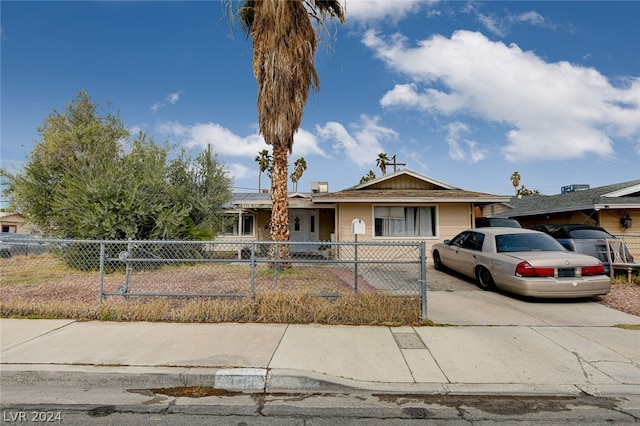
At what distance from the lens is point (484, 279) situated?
8508 mm

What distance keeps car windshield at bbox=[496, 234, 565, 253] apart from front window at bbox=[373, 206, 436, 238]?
5766mm

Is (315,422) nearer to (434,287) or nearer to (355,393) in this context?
(355,393)

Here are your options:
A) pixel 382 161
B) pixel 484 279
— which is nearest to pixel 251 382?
pixel 484 279

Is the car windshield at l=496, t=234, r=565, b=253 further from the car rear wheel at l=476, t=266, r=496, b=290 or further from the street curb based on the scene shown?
the street curb

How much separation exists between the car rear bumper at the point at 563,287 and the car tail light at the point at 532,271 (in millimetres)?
98

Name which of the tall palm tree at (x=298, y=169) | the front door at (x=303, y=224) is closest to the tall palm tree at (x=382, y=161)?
the tall palm tree at (x=298, y=169)

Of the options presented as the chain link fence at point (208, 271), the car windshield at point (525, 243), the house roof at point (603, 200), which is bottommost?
the chain link fence at point (208, 271)

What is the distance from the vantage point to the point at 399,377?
3.90 m

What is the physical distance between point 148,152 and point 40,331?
8155mm

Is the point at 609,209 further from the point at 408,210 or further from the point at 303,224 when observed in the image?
the point at 303,224

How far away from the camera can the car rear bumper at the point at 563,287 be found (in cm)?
699

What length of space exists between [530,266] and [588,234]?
525cm

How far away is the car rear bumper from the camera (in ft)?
22.9

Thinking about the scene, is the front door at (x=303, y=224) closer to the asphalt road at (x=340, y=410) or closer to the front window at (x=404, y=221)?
the front window at (x=404, y=221)
